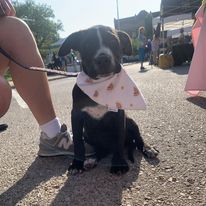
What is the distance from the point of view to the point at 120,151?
8.51 ft

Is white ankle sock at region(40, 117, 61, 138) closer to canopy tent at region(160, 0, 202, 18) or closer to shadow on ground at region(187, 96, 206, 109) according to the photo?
shadow on ground at region(187, 96, 206, 109)

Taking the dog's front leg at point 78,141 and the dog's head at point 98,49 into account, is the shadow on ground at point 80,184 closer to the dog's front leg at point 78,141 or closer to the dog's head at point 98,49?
the dog's front leg at point 78,141

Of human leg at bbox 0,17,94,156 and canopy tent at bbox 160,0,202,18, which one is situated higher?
human leg at bbox 0,17,94,156

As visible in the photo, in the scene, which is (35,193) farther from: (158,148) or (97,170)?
(158,148)

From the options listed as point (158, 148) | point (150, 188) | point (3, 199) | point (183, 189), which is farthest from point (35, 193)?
point (158, 148)

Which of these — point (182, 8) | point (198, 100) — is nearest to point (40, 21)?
point (182, 8)

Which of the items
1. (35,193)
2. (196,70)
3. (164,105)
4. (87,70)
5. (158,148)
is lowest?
(164,105)

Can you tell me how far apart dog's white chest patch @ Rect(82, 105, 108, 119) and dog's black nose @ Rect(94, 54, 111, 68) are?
32cm

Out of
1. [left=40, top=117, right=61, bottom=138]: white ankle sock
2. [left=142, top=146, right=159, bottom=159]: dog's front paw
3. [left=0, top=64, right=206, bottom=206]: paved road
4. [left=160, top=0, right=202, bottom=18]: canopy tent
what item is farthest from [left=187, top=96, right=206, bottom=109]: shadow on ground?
[left=160, top=0, right=202, bottom=18]: canopy tent

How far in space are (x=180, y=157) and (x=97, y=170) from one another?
0.57 metres

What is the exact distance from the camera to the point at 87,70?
2758 mm

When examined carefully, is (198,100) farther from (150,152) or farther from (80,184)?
(80,184)

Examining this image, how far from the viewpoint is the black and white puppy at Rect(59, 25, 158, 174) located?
8.65 feet

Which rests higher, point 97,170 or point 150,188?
point 150,188
